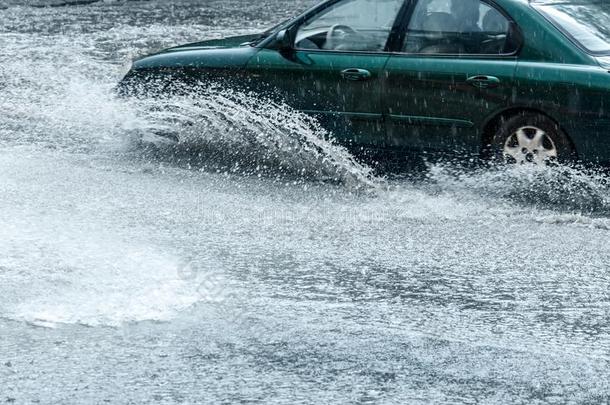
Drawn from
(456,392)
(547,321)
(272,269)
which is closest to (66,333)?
(272,269)

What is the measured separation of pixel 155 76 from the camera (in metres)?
8.88

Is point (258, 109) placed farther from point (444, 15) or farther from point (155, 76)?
point (444, 15)

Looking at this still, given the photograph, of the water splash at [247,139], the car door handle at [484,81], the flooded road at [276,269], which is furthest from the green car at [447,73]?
the flooded road at [276,269]

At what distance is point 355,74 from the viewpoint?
7.94 metres

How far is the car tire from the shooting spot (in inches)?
289

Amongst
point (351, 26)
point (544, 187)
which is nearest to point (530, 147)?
point (544, 187)

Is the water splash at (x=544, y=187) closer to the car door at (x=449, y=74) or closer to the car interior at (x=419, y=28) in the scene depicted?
the car door at (x=449, y=74)

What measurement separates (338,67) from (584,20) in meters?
1.72

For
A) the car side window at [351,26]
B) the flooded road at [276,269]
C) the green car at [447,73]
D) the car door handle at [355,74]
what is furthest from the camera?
the car side window at [351,26]

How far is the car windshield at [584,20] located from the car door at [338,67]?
3.51 feet

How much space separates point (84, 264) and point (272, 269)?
1.00m

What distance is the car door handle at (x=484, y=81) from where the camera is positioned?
7488 mm

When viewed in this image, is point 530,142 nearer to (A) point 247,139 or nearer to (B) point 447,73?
(B) point 447,73

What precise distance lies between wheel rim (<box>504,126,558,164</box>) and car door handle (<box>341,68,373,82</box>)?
110 cm
